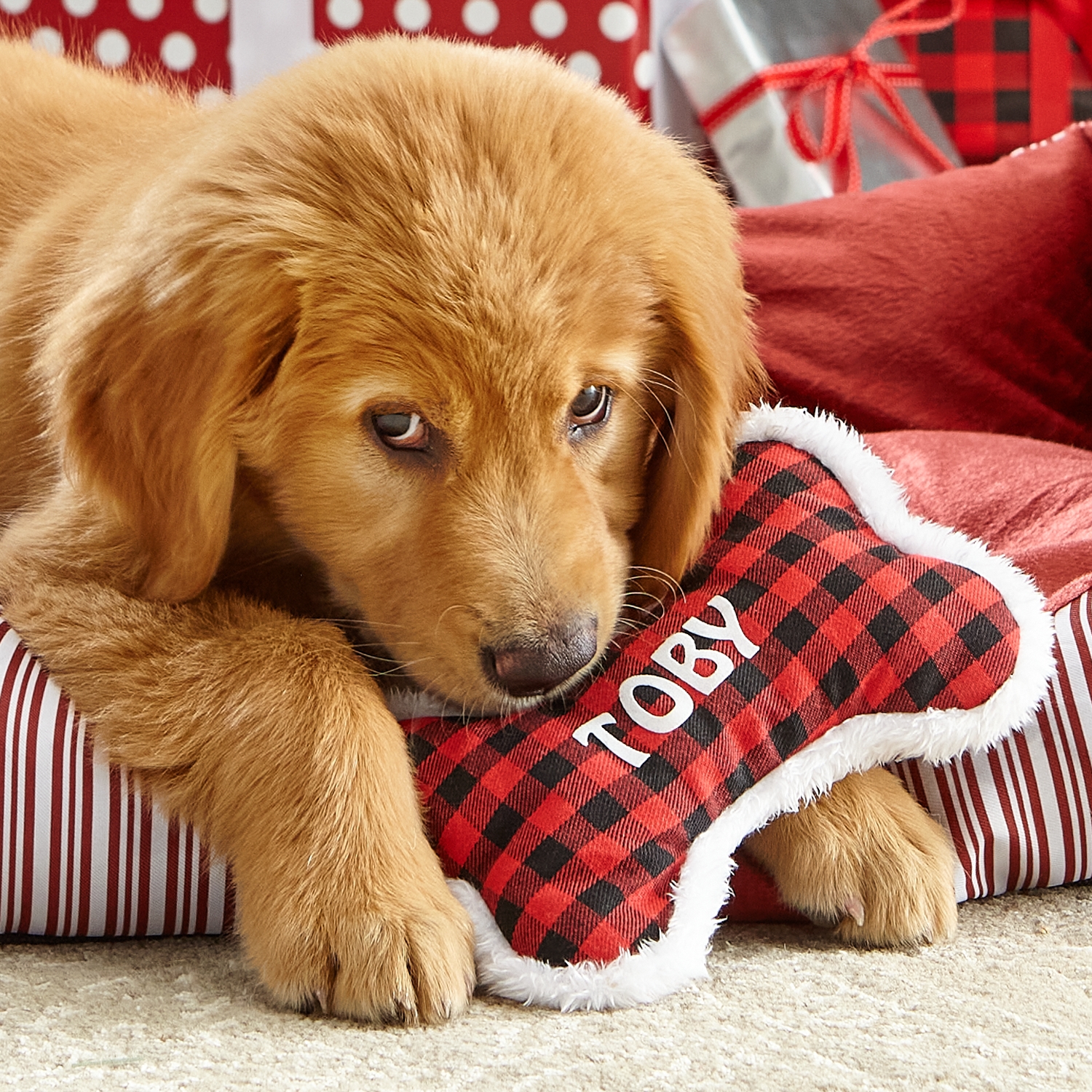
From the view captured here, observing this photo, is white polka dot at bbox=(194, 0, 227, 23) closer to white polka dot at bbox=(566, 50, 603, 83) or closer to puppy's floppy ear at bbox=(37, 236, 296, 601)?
white polka dot at bbox=(566, 50, 603, 83)

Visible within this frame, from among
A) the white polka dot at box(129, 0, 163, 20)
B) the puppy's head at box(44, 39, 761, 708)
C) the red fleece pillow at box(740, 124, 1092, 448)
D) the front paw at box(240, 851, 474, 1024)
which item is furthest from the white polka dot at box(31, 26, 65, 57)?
the front paw at box(240, 851, 474, 1024)

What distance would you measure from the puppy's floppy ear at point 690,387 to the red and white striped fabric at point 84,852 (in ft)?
2.23

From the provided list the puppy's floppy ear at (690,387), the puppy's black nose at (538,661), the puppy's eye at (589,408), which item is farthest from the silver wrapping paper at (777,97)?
the puppy's black nose at (538,661)

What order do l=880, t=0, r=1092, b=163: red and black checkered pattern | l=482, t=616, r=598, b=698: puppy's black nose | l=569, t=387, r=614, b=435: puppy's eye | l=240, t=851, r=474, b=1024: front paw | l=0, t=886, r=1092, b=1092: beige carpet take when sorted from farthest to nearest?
l=880, t=0, r=1092, b=163: red and black checkered pattern, l=569, t=387, r=614, b=435: puppy's eye, l=482, t=616, r=598, b=698: puppy's black nose, l=240, t=851, r=474, b=1024: front paw, l=0, t=886, r=1092, b=1092: beige carpet

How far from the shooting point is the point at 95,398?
1.69 metres

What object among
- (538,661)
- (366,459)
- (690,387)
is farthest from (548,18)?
(538,661)

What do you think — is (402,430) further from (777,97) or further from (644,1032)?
→ (777,97)

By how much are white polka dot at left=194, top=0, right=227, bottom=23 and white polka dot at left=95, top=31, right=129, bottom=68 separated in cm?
22

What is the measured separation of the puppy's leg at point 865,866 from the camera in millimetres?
1551

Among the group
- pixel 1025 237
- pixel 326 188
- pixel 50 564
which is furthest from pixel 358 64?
pixel 1025 237

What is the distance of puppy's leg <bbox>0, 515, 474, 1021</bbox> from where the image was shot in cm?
138

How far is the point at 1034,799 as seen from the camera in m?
1.65

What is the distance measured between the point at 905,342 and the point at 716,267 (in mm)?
1030

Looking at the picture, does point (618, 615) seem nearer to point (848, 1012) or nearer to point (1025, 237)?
point (848, 1012)
